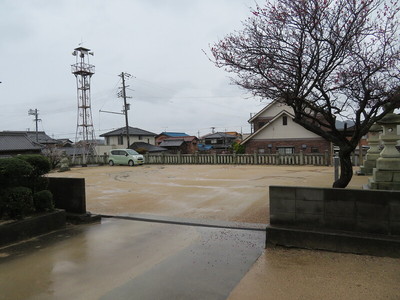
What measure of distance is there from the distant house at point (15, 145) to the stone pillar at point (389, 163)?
62.4 feet

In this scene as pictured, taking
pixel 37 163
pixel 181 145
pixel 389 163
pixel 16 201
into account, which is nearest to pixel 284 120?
pixel 181 145

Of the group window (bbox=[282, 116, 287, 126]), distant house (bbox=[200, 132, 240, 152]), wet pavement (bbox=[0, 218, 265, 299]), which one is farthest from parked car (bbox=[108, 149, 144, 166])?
distant house (bbox=[200, 132, 240, 152])

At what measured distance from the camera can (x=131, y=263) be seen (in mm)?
3908

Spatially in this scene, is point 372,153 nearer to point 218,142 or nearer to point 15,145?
point 15,145

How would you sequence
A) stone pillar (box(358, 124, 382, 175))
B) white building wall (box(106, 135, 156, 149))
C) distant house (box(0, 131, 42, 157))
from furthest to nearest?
white building wall (box(106, 135, 156, 149)) < distant house (box(0, 131, 42, 157)) < stone pillar (box(358, 124, 382, 175))

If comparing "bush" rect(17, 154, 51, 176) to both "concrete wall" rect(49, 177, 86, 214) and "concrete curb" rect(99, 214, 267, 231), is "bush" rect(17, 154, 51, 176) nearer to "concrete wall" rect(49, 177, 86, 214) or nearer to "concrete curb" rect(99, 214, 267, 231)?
"concrete wall" rect(49, 177, 86, 214)

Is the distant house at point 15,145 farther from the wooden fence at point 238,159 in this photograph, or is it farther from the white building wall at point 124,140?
the white building wall at point 124,140

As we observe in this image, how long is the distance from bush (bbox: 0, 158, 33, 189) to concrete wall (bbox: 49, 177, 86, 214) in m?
1.10

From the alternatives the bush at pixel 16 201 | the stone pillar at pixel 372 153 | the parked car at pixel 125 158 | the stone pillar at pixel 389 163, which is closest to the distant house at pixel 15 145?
the parked car at pixel 125 158

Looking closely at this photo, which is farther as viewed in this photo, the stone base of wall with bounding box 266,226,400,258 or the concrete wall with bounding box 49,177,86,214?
the concrete wall with bounding box 49,177,86,214

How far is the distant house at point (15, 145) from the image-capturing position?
57.6ft

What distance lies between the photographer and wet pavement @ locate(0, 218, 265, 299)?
3.20m

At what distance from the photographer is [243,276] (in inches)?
137

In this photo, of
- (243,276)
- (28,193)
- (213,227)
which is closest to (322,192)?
(243,276)
